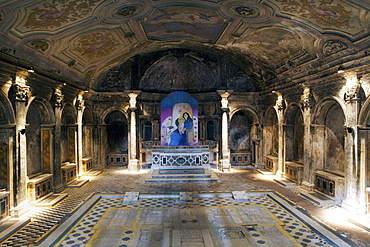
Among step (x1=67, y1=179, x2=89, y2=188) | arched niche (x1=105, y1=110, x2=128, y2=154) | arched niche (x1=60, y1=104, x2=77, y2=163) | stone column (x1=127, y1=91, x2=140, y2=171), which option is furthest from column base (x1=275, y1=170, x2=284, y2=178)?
arched niche (x1=60, y1=104, x2=77, y2=163)

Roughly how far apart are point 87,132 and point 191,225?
11.1m

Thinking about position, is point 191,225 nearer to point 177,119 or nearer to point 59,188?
point 59,188

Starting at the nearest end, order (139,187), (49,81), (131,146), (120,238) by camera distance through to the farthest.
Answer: (120,238) < (49,81) < (139,187) < (131,146)

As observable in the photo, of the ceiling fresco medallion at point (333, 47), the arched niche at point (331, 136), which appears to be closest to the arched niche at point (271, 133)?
the arched niche at point (331, 136)

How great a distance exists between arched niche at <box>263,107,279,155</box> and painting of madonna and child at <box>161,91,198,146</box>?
4.64 metres

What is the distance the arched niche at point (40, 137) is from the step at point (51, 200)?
4.09ft

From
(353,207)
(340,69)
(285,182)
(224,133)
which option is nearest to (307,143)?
(285,182)

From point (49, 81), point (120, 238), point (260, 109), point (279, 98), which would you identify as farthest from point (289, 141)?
point (49, 81)

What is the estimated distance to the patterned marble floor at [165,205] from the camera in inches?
280

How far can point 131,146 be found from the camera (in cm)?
1694

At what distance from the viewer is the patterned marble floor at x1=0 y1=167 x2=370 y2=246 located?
23.4ft

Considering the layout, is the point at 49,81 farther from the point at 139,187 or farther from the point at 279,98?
the point at 279,98

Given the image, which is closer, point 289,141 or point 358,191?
point 358,191

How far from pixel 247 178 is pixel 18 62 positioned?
1192cm
